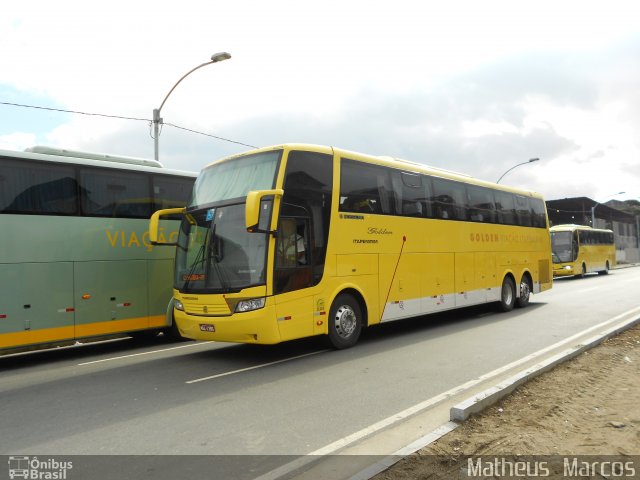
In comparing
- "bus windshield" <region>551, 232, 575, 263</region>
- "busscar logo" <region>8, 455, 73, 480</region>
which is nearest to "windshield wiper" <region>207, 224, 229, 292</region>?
"busscar logo" <region>8, 455, 73, 480</region>

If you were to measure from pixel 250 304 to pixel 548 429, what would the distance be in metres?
4.53

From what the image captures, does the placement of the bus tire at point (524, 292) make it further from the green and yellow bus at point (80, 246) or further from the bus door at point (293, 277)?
the green and yellow bus at point (80, 246)

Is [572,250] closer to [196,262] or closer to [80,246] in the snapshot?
[196,262]

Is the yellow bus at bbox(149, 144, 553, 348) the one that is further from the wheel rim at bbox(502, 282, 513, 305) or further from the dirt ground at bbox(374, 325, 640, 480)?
the dirt ground at bbox(374, 325, 640, 480)

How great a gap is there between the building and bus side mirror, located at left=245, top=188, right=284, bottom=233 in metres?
54.2

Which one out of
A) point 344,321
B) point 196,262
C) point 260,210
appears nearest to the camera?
point 260,210

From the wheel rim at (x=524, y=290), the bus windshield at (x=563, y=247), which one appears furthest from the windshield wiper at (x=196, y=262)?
the bus windshield at (x=563, y=247)

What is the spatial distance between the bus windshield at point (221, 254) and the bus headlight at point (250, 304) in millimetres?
238

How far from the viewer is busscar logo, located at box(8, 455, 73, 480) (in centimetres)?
409

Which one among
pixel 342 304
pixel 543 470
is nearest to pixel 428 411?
pixel 543 470

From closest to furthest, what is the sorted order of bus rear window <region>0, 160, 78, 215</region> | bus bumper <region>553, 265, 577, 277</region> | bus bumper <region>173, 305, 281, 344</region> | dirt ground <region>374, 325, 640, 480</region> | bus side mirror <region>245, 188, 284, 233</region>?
dirt ground <region>374, 325, 640, 480</region> → bus side mirror <region>245, 188, 284, 233</region> → bus bumper <region>173, 305, 281, 344</region> → bus rear window <region>0, 160, 78, 215</region> → bus bumper <region>553, 265, 577, 277</region>

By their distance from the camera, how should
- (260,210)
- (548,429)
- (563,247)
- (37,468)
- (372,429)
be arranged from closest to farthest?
(37,468)
(548,429)
(372,429)
(260,210)
(563,247)

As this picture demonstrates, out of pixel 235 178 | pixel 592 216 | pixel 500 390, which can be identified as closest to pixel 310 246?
pixel 235 178

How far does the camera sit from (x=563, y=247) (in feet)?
105
